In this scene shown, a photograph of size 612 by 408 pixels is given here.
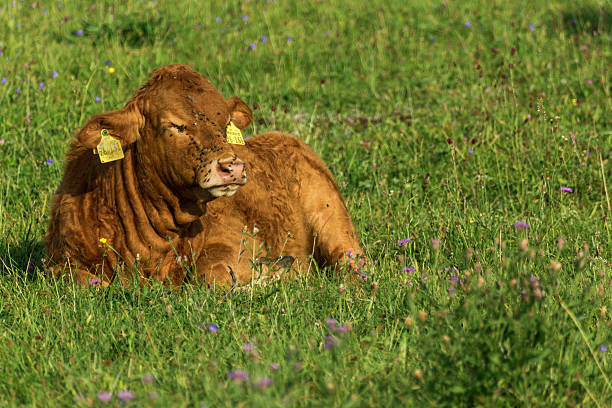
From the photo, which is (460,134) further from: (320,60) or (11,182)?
(11,182)

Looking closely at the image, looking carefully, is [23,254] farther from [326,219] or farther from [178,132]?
[326,219]

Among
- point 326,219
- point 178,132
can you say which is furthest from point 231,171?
point 326,219

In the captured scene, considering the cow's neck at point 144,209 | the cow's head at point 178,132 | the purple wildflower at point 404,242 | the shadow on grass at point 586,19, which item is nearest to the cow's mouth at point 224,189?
the cow's head at point 178,132

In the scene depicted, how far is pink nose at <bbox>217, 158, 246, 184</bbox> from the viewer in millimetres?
4195

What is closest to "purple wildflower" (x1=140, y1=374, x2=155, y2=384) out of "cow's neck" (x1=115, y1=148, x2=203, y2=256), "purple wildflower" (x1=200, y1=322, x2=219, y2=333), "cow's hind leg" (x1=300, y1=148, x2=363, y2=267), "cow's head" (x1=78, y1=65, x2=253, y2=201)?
"purple wildflower" (x1=200, y1=322, x2=219, y2=333)

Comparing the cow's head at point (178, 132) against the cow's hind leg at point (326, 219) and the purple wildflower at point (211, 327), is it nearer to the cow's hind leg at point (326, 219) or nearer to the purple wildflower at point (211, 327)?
the purple wildflower at point (211, 327)

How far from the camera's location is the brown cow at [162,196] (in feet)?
14.4

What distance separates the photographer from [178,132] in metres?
4.41

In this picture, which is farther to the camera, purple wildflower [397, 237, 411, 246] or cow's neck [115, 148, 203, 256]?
purple wildflower [397, 237, 411, 246]

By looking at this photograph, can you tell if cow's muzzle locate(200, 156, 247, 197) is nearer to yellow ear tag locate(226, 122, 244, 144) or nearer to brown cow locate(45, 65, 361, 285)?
brown cow locate(45, 65, 361, 285)

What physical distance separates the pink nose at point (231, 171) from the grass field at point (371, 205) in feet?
2.12

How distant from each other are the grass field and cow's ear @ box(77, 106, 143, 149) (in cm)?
87

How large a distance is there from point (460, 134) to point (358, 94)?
165 centimetres

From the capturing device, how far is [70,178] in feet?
16.0
